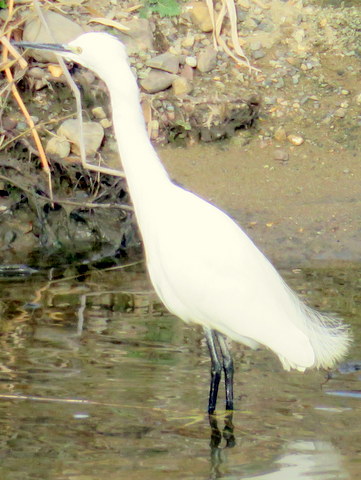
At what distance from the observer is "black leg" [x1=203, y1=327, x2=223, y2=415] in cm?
496

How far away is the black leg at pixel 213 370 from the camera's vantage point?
4965 mm

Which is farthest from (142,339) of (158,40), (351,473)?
(158,40)

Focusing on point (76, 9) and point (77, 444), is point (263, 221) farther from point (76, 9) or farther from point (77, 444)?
point (77, 444)

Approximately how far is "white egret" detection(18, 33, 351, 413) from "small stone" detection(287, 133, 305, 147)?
3.88m

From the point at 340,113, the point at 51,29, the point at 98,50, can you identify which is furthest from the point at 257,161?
the point at 98,50

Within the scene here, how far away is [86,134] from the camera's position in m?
8.45

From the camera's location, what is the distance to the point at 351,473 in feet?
13.9

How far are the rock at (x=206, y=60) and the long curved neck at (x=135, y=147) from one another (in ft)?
14.8

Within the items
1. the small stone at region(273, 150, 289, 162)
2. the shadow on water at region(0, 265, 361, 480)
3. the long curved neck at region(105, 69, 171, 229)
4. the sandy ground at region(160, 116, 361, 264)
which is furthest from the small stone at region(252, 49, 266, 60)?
the long curved neck at region(105, 69, 171, 229)

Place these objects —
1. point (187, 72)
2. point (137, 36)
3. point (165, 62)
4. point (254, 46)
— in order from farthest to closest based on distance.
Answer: point (254, 46) < point (137, 36) < point (187, 72) < point (165, 62)

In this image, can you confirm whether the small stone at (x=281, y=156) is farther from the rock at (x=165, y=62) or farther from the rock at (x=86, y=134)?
the rock at (x=86, y=134)

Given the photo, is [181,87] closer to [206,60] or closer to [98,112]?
[206,60]

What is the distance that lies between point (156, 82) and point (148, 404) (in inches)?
174

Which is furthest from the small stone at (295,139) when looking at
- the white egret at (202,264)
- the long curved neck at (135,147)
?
the long curved neck at (135,147)
